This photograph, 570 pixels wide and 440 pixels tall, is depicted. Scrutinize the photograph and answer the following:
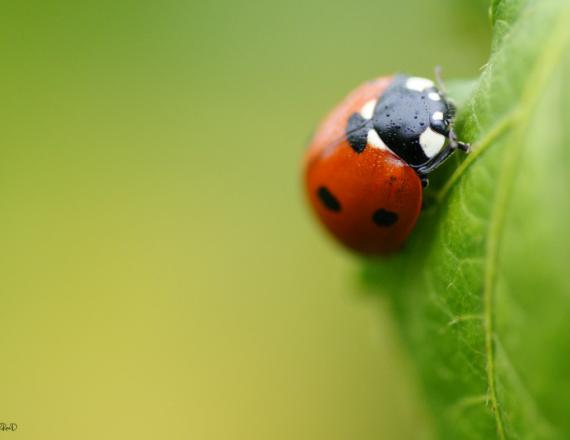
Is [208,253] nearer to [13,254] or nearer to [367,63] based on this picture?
[13,254]

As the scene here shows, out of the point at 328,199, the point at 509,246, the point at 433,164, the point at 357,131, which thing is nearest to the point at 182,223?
the point at 328,199

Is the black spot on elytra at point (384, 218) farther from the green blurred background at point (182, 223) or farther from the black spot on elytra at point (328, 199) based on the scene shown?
the green blurred background at point (182, 223)

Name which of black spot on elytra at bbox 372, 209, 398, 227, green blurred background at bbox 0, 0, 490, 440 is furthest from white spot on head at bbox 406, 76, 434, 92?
green blurred background at bbox 0, 0, 490, 440

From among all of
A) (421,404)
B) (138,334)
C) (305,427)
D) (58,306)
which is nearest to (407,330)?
(421,404)

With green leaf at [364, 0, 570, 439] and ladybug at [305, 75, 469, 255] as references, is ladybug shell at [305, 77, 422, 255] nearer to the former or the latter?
ladybug at [305, 75, 469, 255]

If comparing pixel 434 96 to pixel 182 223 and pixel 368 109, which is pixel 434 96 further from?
pixel 182 223

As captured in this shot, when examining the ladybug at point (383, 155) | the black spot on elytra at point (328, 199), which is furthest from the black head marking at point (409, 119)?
the black spot on elytra at point (328, 199)
